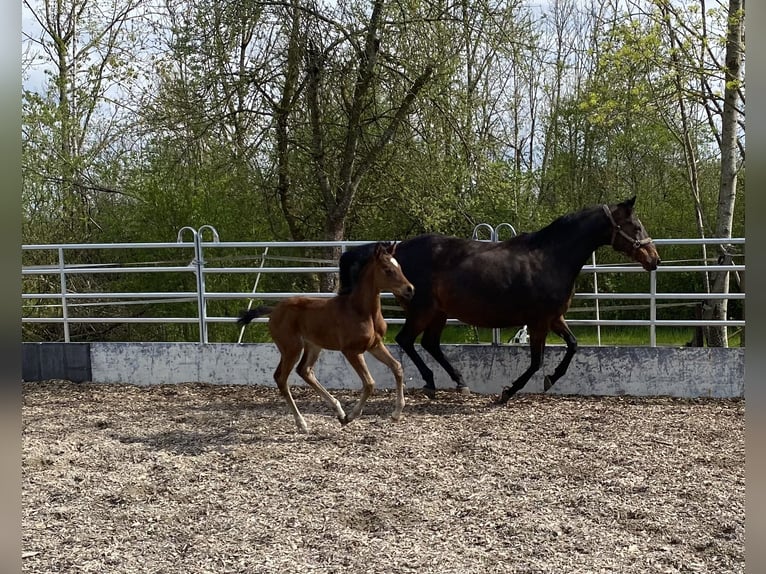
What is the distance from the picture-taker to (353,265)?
621cm

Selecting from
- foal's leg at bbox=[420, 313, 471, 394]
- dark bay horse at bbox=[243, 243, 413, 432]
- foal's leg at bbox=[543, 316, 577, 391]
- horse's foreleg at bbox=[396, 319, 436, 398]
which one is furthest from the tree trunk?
dark bay horse at bbox=[243, 243, 413, 432]

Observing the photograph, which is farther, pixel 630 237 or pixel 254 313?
pixel 630 237

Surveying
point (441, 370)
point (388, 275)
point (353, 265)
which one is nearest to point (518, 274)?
point (441, 370)

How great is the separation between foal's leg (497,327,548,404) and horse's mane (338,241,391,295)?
6.49 ft

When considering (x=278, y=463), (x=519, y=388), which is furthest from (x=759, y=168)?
(x=519, y=388)

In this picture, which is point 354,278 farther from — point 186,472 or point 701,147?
point 701,147

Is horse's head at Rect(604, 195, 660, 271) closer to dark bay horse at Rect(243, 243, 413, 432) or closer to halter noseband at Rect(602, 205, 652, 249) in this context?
halter noseband at Rect(602, 205, 652, 249)

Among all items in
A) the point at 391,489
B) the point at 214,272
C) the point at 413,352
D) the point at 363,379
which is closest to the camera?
the point at 391,489

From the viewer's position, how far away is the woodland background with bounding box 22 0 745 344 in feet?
32.9

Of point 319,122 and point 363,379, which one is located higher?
point 319,122

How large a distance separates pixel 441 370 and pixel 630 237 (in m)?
2.55

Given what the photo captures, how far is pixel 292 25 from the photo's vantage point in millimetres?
10250

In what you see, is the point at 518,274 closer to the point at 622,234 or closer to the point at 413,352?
the point at 622,234

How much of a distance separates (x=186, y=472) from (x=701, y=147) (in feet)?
50.7
